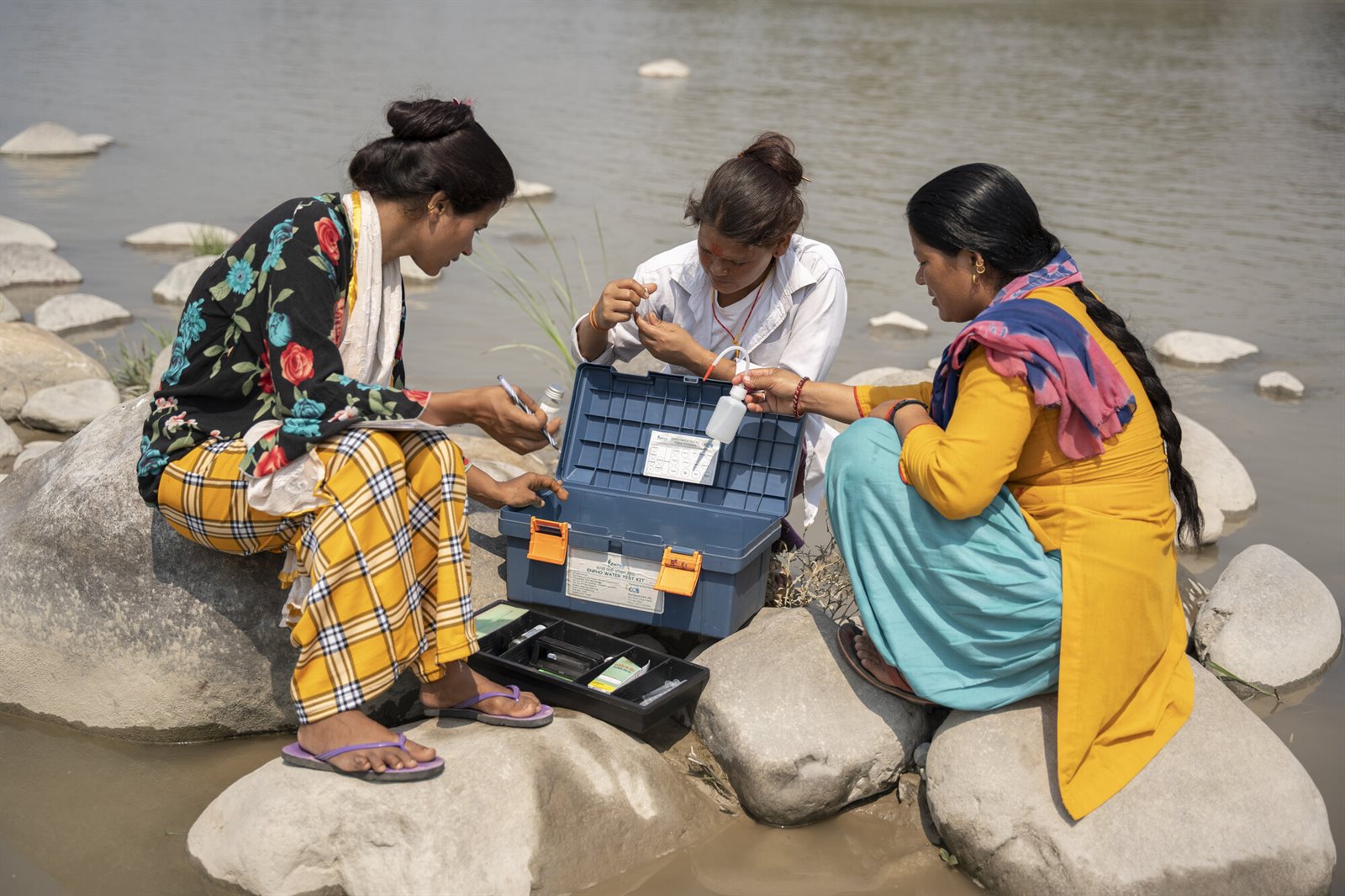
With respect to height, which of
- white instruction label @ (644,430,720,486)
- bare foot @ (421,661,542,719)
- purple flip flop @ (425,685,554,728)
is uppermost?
white instruction label @ (644,430,720,486)

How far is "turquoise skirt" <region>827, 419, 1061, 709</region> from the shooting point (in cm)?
341

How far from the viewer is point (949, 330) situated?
9.48 metres

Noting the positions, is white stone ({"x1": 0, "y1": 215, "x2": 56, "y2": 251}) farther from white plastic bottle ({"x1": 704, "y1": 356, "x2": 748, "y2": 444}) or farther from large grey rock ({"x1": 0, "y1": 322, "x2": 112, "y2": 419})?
white plastic bottle ({"x1": 704, "y1": 356, "x2": 748, "y2": 444})

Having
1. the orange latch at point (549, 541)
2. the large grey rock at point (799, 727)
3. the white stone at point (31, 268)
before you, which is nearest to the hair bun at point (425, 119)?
the orange latch at point (549, 541)

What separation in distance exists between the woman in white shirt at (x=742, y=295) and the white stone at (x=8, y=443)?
3259 millimetres

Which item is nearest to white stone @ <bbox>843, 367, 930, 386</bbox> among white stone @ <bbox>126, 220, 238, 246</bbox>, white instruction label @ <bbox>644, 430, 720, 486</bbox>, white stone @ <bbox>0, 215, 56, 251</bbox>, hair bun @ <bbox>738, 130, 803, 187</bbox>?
hair bun @ <bbox>738, 130, 803, 187</bbox>

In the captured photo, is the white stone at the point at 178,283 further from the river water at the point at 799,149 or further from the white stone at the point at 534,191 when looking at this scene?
the white stone at the point at 534,191

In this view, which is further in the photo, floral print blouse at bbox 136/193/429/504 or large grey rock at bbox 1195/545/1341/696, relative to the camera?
large grey rock at bbox 1195/545/1341/696

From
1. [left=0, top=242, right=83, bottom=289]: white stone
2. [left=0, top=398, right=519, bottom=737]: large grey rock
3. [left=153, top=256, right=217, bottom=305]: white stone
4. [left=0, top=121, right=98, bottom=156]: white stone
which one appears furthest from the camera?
[left=0, top=121, right=98, bottom=156]: white stone

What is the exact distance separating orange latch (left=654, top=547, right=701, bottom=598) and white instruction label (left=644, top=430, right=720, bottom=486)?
1.36 ft

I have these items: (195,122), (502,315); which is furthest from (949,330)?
(195,122)

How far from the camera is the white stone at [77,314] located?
853 centimetres

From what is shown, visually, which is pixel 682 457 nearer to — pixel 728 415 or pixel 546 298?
pixel 728 415

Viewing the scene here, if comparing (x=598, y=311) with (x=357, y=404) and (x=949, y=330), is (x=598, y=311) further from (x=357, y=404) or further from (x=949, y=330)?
(x=949, y=330)
